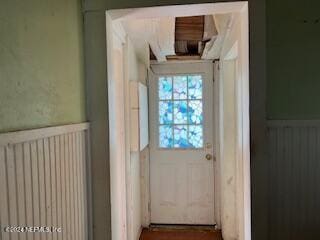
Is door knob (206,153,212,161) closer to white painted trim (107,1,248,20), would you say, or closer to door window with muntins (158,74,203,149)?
door window with muntins (158,74,203,149)

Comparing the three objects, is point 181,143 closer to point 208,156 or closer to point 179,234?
point 208,156

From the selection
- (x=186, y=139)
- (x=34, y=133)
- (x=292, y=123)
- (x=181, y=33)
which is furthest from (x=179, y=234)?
(x=34, y=133)

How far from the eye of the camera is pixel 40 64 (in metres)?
1.10

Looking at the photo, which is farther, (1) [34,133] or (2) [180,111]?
(2) [180,111]

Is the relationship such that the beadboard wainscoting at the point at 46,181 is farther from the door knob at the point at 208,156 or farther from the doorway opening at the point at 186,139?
the door knob at the point at 208,156

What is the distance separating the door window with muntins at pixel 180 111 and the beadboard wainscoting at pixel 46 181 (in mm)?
2406

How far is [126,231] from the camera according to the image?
2768mm

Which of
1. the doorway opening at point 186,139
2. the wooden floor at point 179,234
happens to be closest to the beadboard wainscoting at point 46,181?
the doorway opening at point 186,139

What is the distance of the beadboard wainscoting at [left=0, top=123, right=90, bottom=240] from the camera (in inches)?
34.7

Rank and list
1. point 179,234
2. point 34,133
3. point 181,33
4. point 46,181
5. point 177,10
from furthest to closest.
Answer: point 179,234 → point 181,33 → point 177,10 → point 46,181 → point 34,133

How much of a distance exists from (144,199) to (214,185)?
2.93 feet

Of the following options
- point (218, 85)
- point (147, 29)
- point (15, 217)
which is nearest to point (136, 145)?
point (147, 29)

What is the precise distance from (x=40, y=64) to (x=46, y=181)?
419mm

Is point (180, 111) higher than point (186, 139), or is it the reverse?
point (180, 111)
